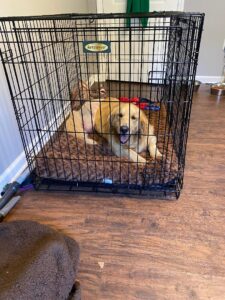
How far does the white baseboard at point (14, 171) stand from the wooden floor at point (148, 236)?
0.20 metres

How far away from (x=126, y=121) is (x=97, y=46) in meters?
0.56

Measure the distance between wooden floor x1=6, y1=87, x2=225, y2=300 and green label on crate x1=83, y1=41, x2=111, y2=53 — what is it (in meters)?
0.92

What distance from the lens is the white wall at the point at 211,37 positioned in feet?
11.3

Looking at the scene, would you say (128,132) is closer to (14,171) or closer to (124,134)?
(124,134)

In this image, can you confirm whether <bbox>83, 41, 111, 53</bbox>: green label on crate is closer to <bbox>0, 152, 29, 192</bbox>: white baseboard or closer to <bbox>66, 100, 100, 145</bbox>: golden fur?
<bbox>66, 100, 100, 145</bbox>: golden fur

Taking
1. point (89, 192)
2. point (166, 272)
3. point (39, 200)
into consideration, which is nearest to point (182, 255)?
point (166, 272)

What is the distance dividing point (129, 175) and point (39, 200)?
619mm

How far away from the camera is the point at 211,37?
361 centimetres

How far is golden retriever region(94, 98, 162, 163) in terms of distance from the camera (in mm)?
1697

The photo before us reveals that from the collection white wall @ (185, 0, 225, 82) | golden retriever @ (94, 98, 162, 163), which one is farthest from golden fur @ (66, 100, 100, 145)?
white wall @ (185, 0, 225, 82)

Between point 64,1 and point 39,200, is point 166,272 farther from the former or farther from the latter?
point 64,1

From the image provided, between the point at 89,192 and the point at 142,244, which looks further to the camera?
the point at 89,192

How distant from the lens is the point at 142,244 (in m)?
1.36

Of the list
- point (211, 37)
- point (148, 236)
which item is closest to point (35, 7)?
point (148, 236)
